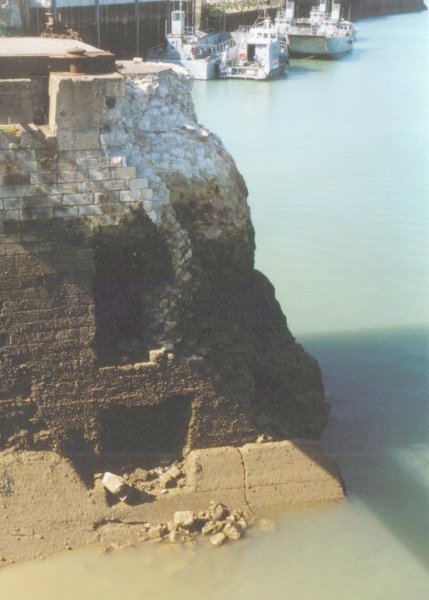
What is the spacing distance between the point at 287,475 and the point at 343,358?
3744mm

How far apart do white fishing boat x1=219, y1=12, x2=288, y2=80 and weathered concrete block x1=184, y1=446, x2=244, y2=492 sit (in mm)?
34964

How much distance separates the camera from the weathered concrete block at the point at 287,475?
7590 mm

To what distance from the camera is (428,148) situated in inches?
955

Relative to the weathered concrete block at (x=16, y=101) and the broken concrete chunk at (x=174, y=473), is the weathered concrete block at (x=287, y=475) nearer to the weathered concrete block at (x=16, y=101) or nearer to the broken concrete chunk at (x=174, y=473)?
the broken concrete chunk at (x=174, y=473)

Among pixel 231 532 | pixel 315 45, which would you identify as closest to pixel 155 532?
pixel 231 532

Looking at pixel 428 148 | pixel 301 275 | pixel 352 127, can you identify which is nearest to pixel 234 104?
pixel 352 127

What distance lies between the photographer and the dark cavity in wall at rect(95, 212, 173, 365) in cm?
709

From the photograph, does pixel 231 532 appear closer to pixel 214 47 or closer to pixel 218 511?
pixel 218 511

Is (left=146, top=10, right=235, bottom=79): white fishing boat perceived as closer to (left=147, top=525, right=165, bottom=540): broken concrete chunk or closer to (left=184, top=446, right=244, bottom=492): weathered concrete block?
(left=184, top=446, right=244, bottom=492): weathered concrete block

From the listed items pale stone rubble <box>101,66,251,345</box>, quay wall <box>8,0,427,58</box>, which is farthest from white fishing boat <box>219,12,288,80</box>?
pale stone rubble <box>101,66,251,345</box>

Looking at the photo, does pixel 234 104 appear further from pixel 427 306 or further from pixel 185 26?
pixel 427 306

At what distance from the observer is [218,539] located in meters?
7.21

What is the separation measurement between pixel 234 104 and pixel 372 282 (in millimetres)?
20677

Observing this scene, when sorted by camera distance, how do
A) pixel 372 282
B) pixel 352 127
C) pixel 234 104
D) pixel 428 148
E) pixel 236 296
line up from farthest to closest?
pixel 234 104
pixel 352 127
pixel 428 148
pixel 372 282
pixel 236 296
